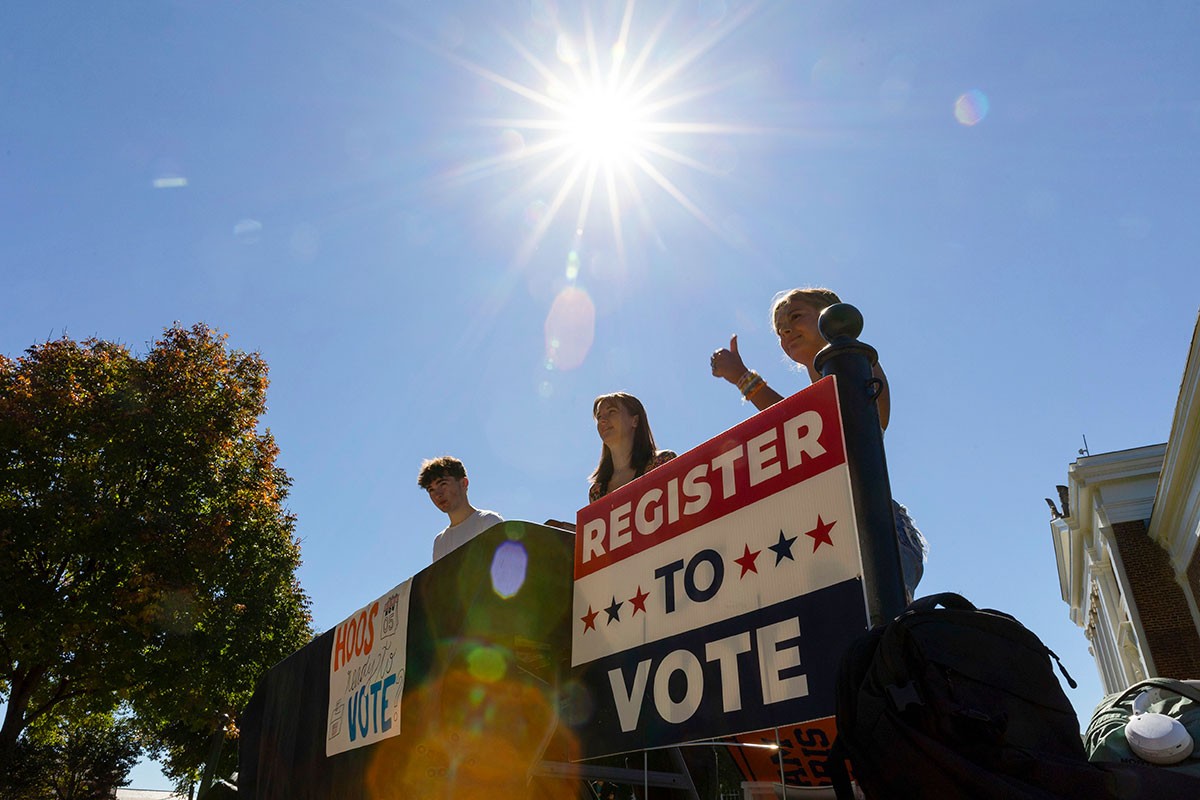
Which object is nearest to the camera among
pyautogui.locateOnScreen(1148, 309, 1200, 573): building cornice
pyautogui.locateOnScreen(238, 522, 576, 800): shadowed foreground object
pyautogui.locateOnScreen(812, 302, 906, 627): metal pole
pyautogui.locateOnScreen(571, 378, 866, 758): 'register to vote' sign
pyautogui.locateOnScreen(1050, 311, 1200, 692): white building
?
pyautogui.locateOnScreen(812, 302, 906, 627): metal pole

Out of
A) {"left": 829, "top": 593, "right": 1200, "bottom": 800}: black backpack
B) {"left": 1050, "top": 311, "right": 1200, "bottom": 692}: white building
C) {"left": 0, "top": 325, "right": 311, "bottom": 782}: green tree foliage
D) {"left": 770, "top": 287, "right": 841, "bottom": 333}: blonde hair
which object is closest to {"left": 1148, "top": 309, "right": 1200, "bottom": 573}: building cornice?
{"left": 1050, "top": 311, "right": 1200, "bottom": 692}: white building

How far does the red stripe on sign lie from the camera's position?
1814 millimetres

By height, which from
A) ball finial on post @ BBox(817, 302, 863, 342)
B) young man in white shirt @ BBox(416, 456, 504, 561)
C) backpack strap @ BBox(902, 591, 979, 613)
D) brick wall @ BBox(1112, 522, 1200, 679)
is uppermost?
brick wall @ BBox(1112, 522, 1200, 679)

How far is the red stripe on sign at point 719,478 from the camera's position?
5.95 feet

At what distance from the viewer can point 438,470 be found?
4289 mm

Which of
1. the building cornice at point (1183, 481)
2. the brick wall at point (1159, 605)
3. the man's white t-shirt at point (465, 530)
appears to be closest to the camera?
the man's white t-shirt at point (465, 530)

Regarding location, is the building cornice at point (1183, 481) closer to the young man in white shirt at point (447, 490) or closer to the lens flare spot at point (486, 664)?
the young man in white shirt at point (447, 490)

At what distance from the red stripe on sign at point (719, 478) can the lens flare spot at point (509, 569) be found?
181mm

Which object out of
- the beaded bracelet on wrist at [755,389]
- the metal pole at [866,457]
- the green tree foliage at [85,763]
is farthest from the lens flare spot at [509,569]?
the green tree foliage at [85,763]

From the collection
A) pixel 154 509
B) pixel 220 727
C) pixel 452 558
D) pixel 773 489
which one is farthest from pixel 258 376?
pixel 773 489

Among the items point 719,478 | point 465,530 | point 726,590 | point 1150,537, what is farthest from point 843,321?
point 1150,537

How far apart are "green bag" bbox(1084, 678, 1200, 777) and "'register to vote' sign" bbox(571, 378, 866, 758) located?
0.43 metres

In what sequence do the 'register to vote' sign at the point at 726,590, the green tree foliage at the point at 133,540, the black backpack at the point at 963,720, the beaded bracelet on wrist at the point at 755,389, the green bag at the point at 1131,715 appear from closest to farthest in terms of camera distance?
the black backpack at the point at 963,720, the green bag at the point at 1131,715, the 'register to vote' sign at the point at 726,590, the beaded bracelet on wrist at the point at 755,389, the green tree foliage at the point at 133,540

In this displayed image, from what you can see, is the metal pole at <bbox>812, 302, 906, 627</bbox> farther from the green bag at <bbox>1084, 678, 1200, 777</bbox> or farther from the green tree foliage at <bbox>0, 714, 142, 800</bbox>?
the green tree foliage at <bbox>0, 714, 142, 800</bbox>
